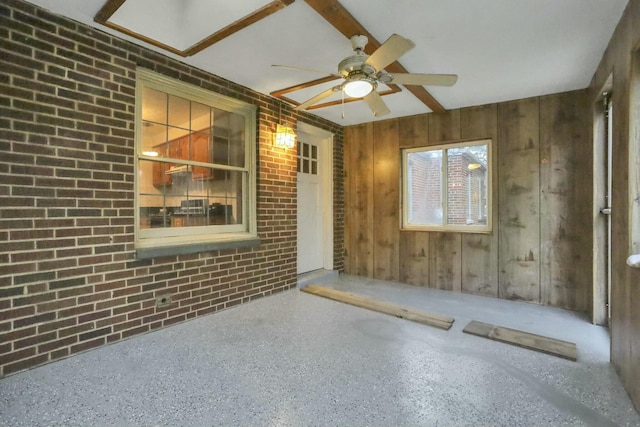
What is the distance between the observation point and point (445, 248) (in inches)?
162

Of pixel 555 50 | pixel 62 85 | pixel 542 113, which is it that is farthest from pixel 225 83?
pixel 542 113

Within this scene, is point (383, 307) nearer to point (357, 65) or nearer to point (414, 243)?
point (414, 243)

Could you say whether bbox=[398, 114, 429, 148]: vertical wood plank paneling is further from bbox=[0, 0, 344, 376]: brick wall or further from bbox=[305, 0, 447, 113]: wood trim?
bbox=[0, 0, 344, 376]: brick wall

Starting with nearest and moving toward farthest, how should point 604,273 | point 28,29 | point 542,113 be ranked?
point 28,29
point 604,273
point 542,113

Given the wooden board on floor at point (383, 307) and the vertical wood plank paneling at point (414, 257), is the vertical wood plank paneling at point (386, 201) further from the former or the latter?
the wooden board on floor at point (383, 307)

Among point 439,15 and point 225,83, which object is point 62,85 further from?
point 439,15

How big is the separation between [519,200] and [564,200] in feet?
1.39

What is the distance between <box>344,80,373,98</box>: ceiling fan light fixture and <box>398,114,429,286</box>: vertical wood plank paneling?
7.33 feet

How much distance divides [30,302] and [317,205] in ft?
11.3

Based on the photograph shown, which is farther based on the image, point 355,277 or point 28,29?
point 355,277

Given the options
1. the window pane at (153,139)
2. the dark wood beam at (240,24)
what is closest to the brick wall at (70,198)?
the window pane at (153,139)

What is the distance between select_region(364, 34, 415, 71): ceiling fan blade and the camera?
174cm

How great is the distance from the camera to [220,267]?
319cm

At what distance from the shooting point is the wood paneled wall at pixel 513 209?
3312mm
